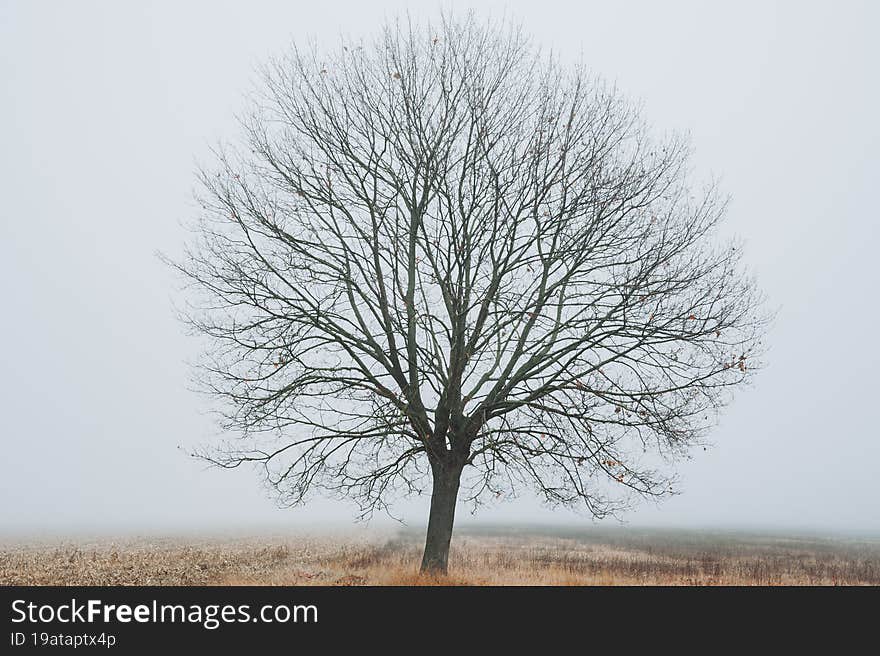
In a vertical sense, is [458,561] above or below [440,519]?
below

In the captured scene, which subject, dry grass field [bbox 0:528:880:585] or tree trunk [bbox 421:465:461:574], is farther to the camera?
dry grass field [bbox 0:528:880:585]

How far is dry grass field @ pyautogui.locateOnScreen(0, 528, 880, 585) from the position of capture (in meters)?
14.2

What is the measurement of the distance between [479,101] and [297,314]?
→ 6.11m

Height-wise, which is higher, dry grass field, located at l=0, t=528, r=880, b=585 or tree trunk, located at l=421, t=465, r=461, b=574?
tree trunk, located at l=421, t=465, r=461, b=574

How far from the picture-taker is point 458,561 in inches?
638

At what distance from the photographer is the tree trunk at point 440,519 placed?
14.0m

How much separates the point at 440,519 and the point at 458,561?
8.22 ft

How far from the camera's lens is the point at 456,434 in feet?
48.3

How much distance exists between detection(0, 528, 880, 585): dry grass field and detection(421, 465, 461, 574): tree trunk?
373 millimetres

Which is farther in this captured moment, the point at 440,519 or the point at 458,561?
the point at 458,561

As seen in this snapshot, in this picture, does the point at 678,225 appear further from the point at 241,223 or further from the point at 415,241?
the point at 241,223

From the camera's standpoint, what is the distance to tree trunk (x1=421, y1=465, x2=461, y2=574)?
1404 cm

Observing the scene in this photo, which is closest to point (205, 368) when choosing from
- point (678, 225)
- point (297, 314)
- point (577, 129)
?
point (297, 314)

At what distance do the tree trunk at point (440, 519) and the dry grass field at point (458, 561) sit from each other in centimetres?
37
